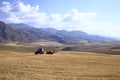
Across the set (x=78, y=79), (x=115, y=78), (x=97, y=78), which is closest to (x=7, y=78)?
(x=78, y=79)

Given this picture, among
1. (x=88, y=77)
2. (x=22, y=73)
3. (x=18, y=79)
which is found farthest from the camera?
(x=22, y=73)

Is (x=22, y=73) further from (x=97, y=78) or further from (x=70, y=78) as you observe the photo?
(x=97, y=78)

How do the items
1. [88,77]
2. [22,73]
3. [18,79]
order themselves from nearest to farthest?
1. [18,79]
2. [88,77]
3. [22,73]

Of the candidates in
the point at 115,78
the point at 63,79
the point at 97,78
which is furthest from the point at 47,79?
the point at 115,78

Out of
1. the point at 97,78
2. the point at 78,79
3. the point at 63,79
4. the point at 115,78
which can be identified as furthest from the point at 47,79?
the point at 115,78

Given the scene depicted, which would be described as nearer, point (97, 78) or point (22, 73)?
point (97, 78)

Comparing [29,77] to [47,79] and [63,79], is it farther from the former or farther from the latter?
[63,79]

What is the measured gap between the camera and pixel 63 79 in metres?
24.1

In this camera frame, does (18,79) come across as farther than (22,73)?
No

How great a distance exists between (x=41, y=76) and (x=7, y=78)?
3.76 meters

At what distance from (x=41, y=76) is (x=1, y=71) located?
599 centimetres

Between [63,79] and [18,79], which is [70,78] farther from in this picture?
[18,79]

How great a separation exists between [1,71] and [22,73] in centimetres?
302

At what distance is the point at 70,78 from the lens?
24.8 meters
